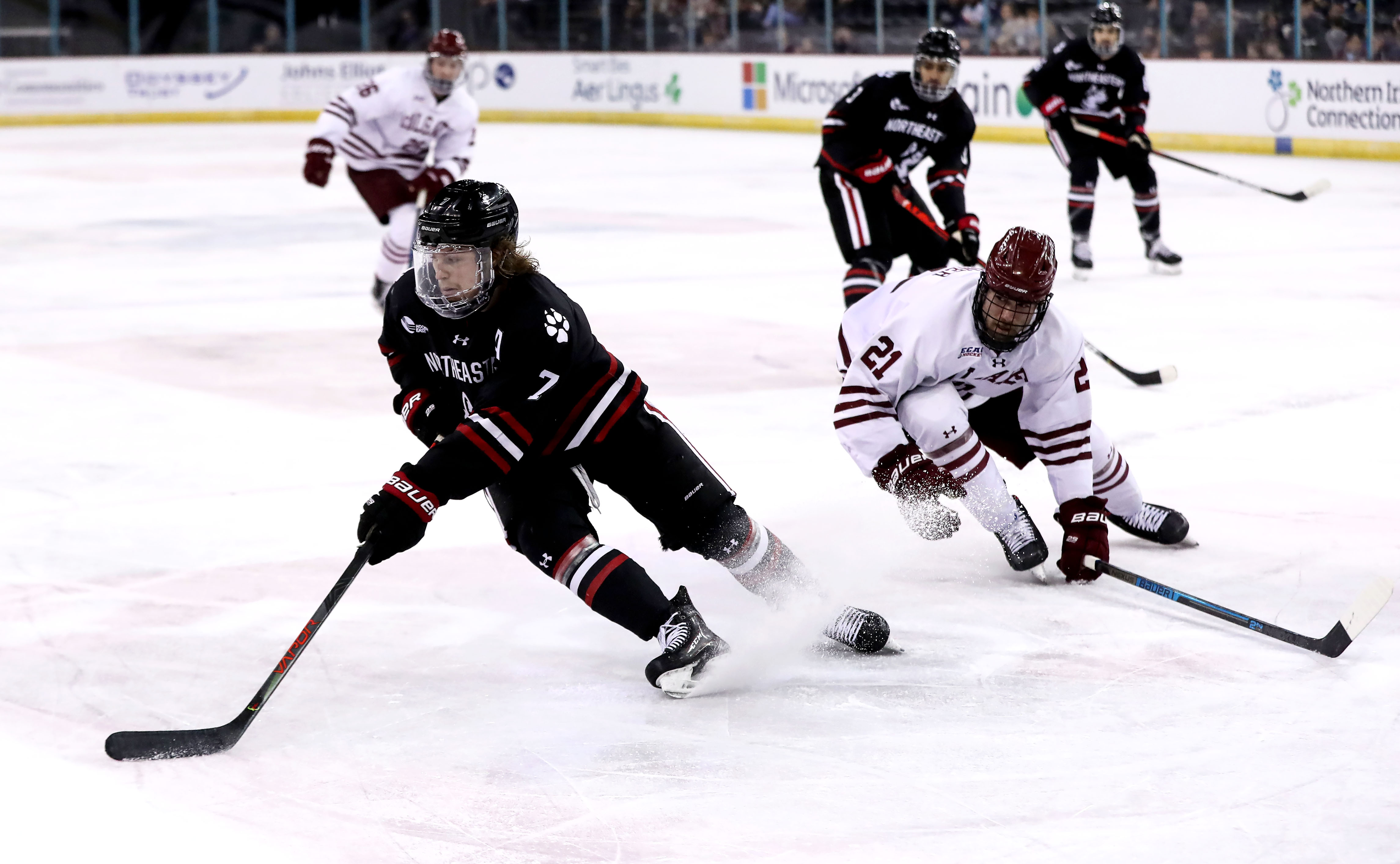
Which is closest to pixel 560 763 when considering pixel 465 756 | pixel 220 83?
pixel 465 756

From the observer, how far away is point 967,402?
134 inches

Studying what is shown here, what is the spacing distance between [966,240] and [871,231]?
1.09 feet

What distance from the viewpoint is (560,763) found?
2529 millimetres

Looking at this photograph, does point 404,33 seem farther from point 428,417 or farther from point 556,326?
point 556,326

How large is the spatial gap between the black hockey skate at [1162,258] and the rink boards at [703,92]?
4.69 metres

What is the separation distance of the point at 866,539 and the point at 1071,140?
499 cm

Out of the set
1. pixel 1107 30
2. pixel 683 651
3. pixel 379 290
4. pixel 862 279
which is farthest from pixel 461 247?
pixel 1107 30

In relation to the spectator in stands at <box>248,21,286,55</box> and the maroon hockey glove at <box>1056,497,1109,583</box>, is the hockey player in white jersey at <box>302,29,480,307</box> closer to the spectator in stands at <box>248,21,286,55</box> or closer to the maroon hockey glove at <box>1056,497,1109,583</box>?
the maroon hockey glove at <box>1056,497,1109,583</box>

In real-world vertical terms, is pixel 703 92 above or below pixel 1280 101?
above

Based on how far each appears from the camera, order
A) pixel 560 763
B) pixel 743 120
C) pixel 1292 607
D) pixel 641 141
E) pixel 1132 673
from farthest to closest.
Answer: pixel 743 120, pixel 641 141, pixel 1292 607, pixel 1132 673, pixel 560 763

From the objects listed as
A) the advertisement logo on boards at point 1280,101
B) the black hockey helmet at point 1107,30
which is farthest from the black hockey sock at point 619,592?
the advertisement logo on boards at point 1280,101

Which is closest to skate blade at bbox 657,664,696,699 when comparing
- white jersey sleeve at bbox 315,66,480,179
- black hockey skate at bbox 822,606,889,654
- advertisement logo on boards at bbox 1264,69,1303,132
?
black hockey skate at bbox 822,606,889,654

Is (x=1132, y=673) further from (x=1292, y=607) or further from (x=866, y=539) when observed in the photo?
(x=866, y=539)

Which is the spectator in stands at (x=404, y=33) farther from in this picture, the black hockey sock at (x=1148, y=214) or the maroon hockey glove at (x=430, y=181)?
the black hockey sock at (x=1148, y=214)
